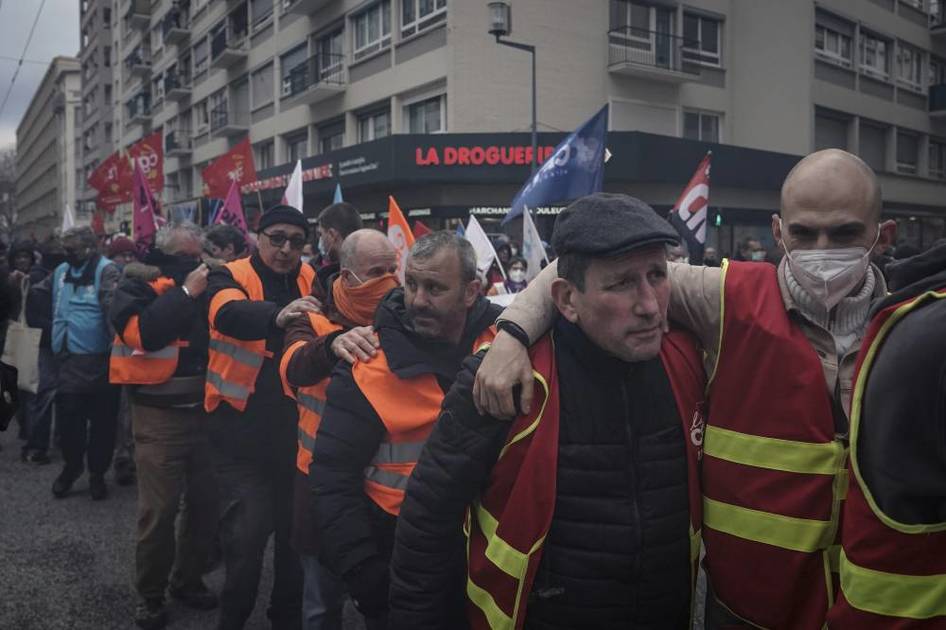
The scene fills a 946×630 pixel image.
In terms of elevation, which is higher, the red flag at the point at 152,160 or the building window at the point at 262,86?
the building window at the point at 262,86

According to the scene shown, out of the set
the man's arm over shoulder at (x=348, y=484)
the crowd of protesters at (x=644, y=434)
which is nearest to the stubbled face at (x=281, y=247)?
the crowd of protesters at (x=644, y=434)

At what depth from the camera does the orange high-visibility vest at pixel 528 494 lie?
1.83m

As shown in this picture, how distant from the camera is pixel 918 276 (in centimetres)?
135

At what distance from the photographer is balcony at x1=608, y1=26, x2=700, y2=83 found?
825 inches

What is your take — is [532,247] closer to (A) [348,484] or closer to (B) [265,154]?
(A) [348,484]

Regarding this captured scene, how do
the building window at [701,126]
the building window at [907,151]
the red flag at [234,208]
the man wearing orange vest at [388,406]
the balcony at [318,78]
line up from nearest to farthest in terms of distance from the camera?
the man wearing orange vest at [388,406], the red flag at [234,208], the building window at [701,126], the balcony at [318,78], the building window at [907,151]

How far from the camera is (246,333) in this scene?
3594 millimetres

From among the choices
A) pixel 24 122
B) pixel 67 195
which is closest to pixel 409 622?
pixel 67 195

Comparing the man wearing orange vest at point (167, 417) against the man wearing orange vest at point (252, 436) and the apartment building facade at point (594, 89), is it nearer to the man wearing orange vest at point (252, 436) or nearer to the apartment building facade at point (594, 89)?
the man wearing orange vest at point (252, 436)

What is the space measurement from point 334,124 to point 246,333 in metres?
23.1

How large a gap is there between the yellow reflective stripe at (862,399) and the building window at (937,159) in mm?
35674

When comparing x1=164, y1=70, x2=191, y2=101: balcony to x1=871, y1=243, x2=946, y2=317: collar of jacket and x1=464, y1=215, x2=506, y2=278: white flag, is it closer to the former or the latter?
x1=464, y1=215, x2=506, y2=278: white flag

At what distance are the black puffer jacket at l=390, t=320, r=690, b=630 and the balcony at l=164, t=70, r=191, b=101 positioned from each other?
40.1 meters

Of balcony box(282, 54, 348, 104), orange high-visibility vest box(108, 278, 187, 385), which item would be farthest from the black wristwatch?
balcony box(282, 54, 348, 104)
